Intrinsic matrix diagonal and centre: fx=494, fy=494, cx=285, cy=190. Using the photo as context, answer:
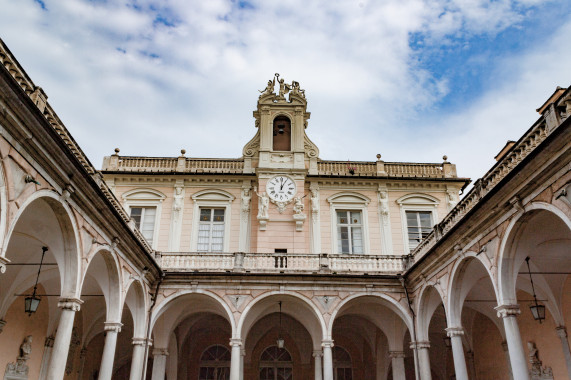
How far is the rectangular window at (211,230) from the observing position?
19516 mm

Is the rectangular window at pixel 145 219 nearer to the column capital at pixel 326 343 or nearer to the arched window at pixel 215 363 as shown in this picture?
the arched window at pixel 215 363

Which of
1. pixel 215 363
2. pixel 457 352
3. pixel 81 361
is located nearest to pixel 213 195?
pixel 215 363

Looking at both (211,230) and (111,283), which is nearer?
(111,283)

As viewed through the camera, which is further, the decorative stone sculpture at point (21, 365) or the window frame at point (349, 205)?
the window frame at point (349, 205)

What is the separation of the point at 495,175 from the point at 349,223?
924 cm

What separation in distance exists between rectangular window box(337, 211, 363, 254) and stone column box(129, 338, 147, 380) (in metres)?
8.16

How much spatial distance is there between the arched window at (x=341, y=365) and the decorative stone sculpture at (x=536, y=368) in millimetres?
7828

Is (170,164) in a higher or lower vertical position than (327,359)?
higher

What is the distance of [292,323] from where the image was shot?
2045cm

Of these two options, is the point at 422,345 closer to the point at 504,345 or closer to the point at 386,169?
the point at 504,345

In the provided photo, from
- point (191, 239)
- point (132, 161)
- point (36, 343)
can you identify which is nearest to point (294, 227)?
point (191, 239)

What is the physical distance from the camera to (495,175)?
11328 millimetres

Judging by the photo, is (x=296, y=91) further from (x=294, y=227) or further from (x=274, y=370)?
(x=274, y=370)

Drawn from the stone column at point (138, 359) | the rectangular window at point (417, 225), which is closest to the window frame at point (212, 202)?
the stone column at point (138, 359)
